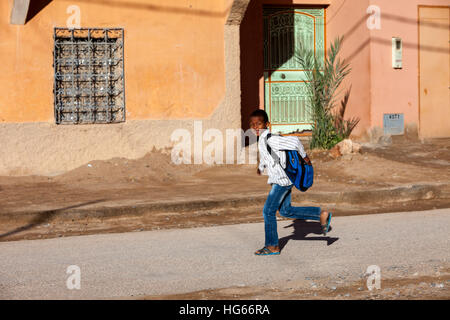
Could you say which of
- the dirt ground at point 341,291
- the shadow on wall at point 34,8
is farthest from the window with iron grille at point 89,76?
the dirt ground at point 341,291

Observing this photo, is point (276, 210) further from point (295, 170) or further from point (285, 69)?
point (285, 69)

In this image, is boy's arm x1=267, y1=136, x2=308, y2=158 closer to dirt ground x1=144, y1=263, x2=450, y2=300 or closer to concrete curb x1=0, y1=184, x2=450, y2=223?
dirt ground x1=144, y1=263, x2=450, y2=300

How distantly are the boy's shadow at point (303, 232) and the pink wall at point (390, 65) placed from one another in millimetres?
7396

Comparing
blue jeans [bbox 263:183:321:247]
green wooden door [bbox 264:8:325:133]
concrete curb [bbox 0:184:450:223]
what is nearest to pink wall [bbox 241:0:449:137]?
green wooden door [bbox 264:8:325:133]

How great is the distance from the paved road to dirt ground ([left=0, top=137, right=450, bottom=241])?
3.10 feet

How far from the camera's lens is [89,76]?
12789 millimetres

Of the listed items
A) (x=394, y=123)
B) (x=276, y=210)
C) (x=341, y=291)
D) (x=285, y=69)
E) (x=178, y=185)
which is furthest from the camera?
(x=285, y=69)

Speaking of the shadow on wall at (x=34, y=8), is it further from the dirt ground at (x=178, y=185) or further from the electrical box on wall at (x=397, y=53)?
the electrical box on wall at (x=397, y=53)

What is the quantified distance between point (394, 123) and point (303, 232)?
8.30 metres

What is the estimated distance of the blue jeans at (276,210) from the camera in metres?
6.41

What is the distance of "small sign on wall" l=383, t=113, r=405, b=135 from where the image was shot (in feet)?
50.3

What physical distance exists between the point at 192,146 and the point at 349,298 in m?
8.60

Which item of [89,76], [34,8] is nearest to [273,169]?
[89,76]
